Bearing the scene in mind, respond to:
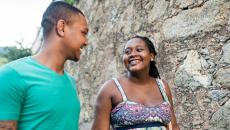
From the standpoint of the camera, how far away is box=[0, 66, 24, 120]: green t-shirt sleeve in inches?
52.0

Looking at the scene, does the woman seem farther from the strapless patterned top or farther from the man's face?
the man's face

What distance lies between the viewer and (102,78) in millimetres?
4629

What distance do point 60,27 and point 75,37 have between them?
79 mm

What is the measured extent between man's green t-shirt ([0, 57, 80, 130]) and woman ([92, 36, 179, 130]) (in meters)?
0.84

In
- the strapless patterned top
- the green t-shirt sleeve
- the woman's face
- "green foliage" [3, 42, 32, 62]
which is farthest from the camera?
"green foliage" [3, 42, 32, 62]

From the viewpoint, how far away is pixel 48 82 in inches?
56.3

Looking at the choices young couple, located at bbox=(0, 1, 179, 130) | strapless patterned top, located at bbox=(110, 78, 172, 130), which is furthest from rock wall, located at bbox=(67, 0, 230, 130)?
young couple, located at bbox=(0, 1, 179, 130)

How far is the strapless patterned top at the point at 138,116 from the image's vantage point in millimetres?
2273

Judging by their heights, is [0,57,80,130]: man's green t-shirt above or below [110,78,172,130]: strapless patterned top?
above

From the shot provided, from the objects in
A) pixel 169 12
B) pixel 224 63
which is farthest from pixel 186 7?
pixel 224 63

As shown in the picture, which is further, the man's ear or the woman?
the woman

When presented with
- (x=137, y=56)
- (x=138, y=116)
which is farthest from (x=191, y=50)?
(x=138, y=116)

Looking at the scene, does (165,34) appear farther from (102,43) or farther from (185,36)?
(102,43)

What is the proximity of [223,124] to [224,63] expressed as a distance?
463 millimetres
